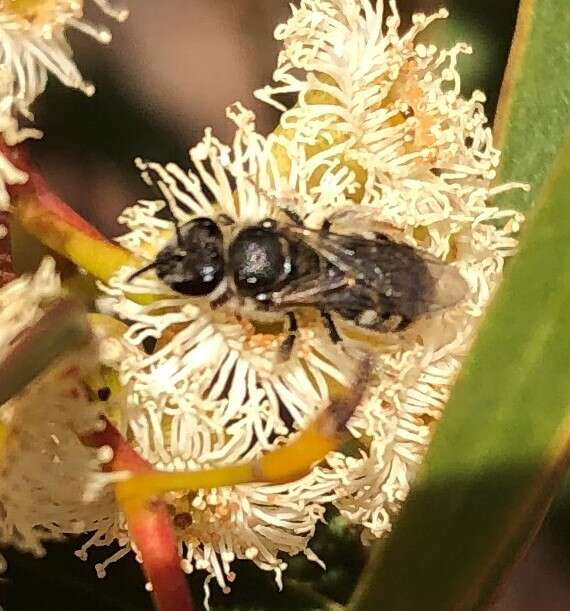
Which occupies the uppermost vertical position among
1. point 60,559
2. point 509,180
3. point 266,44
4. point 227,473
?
point 266,44

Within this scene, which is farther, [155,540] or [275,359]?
[275,359]

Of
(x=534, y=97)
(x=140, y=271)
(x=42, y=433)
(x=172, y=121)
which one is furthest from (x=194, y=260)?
(x=172, y=121)

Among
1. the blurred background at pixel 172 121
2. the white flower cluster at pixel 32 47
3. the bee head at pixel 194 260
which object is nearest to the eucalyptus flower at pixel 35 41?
the white flower cluster at pixel 32 47

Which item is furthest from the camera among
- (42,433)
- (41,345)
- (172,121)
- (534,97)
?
(172,121)

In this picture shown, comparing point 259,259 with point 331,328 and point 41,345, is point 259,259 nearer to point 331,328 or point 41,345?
point 331,328

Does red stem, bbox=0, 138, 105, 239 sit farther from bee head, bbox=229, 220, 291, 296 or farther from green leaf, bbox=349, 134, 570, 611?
green leaf, bbox=349, 134, 570, 611

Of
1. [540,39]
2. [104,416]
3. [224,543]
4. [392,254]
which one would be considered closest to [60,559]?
[224,543]

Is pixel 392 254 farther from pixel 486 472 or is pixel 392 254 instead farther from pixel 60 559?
pixel 60 559
